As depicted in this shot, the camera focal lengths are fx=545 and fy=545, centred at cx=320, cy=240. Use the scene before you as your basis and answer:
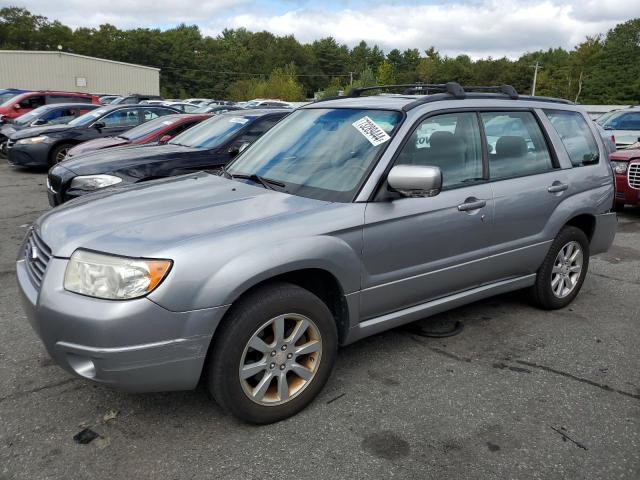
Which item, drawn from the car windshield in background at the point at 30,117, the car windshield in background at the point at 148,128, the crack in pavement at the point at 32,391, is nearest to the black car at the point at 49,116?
the car windshield in background at the point at 30,117

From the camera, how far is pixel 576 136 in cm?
456

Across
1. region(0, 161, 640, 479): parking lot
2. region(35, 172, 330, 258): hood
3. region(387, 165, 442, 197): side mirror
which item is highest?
region(387, 165, 442, 197): side mirror

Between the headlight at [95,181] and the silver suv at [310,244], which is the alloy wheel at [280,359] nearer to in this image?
the silver suv at [310,244]

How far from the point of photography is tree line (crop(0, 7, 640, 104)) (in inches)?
2822

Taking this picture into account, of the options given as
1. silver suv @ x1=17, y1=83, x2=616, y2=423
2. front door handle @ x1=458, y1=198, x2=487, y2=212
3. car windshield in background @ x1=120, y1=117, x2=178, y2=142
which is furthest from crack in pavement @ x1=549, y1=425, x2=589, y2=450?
car windshield in background @ x1=120, y1=117, x2=178, y2=142

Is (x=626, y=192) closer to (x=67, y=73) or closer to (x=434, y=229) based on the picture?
→ (x=434, y=229)

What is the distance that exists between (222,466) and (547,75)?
96.4 m

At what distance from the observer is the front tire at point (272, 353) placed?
2.63 m

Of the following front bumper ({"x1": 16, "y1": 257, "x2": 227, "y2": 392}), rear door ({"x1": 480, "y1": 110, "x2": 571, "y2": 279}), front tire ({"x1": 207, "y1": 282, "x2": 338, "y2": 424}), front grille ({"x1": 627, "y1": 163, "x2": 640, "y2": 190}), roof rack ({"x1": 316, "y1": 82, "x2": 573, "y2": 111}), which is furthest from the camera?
front grille ({"x1": 627, "y1": 163, "x2": 640, "y2": 190})

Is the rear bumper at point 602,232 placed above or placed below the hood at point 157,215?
below

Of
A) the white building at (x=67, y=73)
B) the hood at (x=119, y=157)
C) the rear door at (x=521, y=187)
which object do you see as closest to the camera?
the rear door at (x=521, y=187)

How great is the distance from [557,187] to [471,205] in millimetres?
1035

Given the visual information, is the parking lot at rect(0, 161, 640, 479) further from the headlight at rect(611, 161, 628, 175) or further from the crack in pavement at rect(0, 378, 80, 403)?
the headlight at rect(611, 161, 628, 175)

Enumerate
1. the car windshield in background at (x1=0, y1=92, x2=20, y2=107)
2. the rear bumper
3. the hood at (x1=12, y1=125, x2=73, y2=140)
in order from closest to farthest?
the rear bumper, the hood at (x1=12, y1=125, x2=73, y2=140), the car windshield in background at (x1=0, y1=92, x2=20, y2=107)
